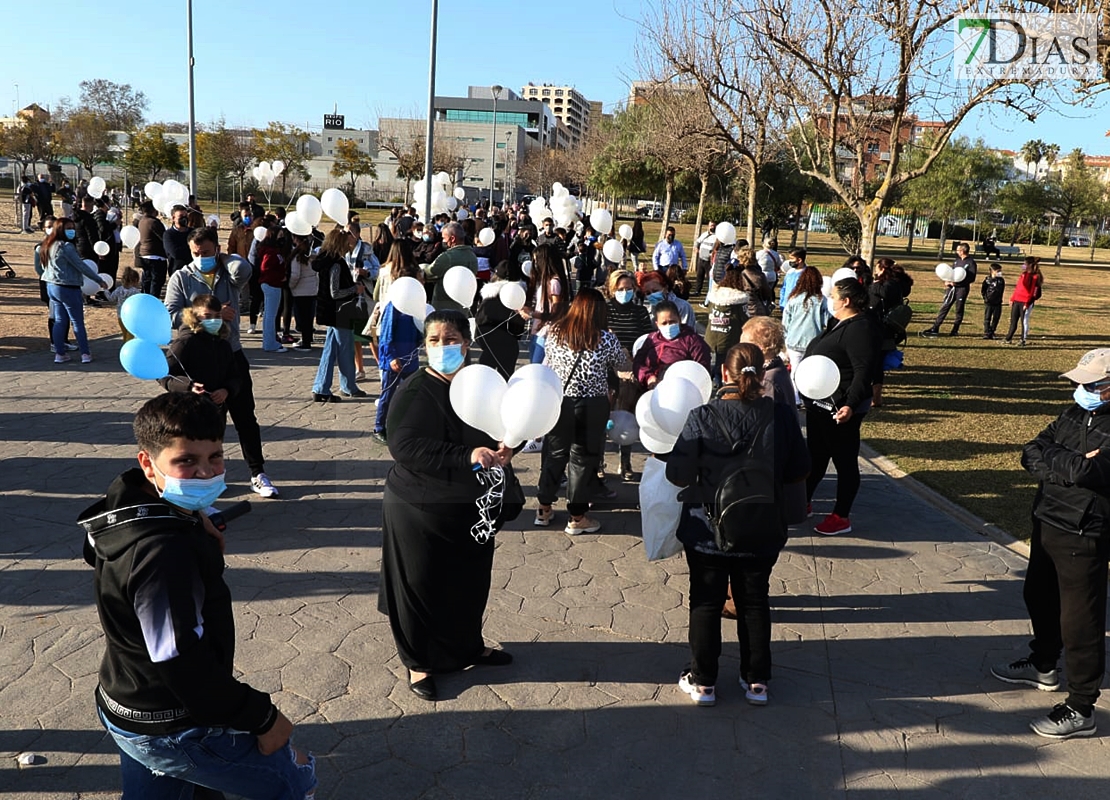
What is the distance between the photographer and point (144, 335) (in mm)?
4785

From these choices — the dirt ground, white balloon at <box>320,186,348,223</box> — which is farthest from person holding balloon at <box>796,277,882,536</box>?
the dirt ground

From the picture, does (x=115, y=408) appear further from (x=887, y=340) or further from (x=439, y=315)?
(x=887, y=340)

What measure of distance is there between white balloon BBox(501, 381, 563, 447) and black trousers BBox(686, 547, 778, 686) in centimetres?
106

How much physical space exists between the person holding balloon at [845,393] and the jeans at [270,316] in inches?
330

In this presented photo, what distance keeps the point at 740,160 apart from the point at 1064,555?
79.8 feet

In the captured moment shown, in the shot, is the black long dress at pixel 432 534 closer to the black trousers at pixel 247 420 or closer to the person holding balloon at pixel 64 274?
the black trousers at pixel 247 420

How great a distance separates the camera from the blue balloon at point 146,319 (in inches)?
186

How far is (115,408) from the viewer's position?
882 centimetres

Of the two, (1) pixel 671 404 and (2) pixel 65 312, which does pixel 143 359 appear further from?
(2) pixel 65 312

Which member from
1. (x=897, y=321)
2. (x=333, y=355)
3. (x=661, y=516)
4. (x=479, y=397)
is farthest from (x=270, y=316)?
(x=479, y=397)

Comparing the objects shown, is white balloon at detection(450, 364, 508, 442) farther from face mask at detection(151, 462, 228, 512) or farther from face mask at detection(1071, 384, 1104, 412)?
face mask at detection(1071, 384, 1104, 412)

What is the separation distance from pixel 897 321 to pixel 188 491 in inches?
383

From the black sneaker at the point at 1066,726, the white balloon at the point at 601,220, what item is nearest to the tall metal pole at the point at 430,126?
the white balloon at the point at 601,220

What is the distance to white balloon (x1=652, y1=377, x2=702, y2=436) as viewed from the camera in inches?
169
